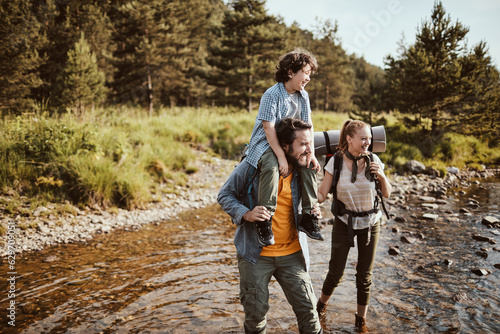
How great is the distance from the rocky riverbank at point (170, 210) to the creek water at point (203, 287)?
0.46 metres

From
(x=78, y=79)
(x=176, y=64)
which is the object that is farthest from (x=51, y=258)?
(x=176, y=64)

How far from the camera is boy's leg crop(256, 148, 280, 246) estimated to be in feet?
7.80

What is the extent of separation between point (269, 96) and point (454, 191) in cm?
1150

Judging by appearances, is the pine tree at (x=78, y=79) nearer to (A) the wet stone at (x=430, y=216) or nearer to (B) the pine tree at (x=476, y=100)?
(A) the wet stone at (x=430, y=216)

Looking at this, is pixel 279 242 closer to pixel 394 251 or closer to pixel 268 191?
pixel 268 191

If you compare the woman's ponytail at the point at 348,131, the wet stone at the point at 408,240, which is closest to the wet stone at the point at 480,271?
the wet stone at the point at 408,240

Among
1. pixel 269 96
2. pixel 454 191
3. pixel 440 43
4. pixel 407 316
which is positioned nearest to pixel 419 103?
pixel 440 43

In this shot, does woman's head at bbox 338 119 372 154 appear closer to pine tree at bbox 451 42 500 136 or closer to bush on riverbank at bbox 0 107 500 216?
bush on riverbank at bbox 0 107 500 216

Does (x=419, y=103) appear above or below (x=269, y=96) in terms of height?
above

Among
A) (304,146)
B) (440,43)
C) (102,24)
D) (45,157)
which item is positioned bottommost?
(45,157)

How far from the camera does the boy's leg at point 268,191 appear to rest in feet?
7.80

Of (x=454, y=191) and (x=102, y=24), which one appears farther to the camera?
(x=102, y=24)

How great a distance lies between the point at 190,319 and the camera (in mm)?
3967

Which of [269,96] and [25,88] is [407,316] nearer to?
[269,96]
